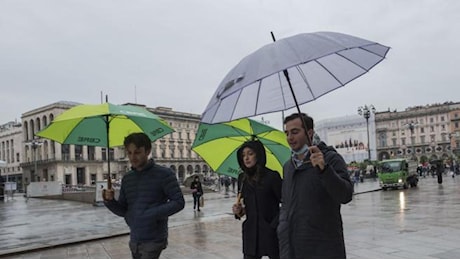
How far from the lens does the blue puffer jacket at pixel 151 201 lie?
11.8ft

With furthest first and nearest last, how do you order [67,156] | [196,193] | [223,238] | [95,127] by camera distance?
[67,156] → [196,193] → [223,238] → [95,127]

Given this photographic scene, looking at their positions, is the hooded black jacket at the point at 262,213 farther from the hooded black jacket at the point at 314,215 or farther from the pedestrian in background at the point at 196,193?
the pedestrian in background at the point at 196,193

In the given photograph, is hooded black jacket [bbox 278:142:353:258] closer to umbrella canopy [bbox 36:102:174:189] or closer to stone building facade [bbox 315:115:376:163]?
umbrella canopy [bbox 36:102:174:189]

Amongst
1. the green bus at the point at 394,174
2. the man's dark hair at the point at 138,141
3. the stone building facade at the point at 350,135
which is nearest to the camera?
the man's dark hair at the point at 138,141

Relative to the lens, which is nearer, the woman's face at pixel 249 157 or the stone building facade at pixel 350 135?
the woman's face at pixel 249 157

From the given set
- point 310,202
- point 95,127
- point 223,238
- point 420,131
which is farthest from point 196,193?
point 420,131

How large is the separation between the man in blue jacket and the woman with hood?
0.62 m

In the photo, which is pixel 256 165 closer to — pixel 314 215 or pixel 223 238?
pixel 314 215

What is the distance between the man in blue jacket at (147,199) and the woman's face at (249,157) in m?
0.64

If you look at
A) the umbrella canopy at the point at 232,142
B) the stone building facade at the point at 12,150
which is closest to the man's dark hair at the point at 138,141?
the umbrella canopy at the point at 232,142

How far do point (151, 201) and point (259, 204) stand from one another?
2.99ft

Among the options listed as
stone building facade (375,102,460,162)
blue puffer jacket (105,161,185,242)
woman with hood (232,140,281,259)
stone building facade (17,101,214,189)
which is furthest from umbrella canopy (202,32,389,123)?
stone building facade (375,102,460,162)

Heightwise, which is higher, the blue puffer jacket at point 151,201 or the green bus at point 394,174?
the blue puffer jacket at point 151,201

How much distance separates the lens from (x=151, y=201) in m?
3.63
